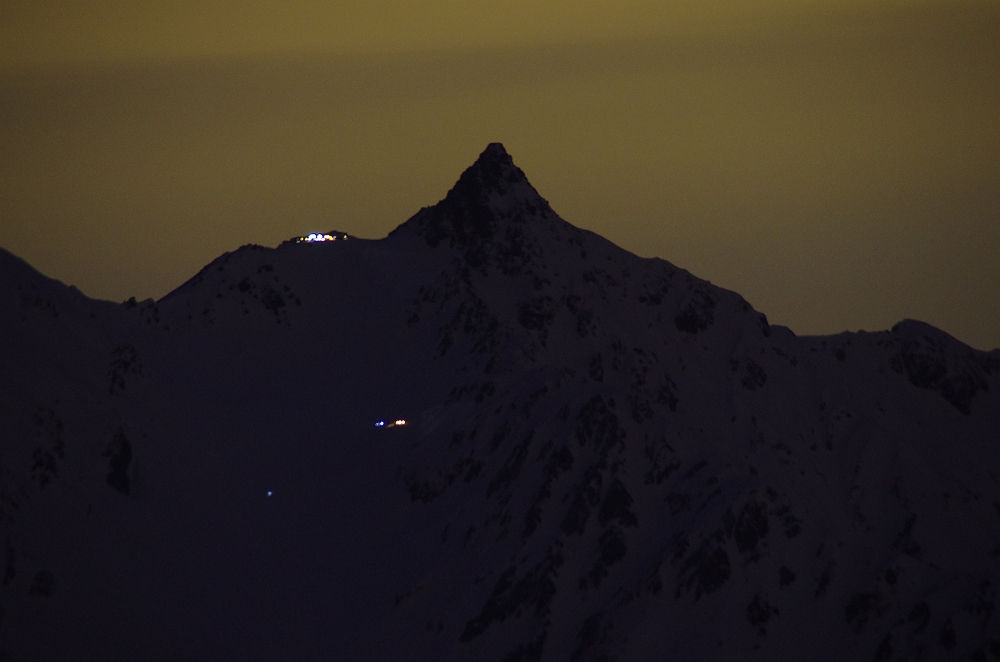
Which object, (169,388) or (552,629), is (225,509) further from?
(552,629)

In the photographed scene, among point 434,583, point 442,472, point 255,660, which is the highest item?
point 442,472

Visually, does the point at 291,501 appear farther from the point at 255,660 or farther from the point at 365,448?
the point at 255,660

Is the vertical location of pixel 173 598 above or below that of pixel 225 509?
below

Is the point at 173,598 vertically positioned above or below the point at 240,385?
below

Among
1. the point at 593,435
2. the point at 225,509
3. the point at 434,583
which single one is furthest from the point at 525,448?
the point at 225,509

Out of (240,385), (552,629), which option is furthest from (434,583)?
(240,385)

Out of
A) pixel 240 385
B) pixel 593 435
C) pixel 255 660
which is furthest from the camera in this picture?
pixel 240 385

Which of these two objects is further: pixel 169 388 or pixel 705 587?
pixel 169 388

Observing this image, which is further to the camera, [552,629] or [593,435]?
[593,435]

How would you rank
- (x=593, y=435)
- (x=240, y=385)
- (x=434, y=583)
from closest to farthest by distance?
(x=434, y=583)
(x=593, y=435)
(x=240, y=385)
